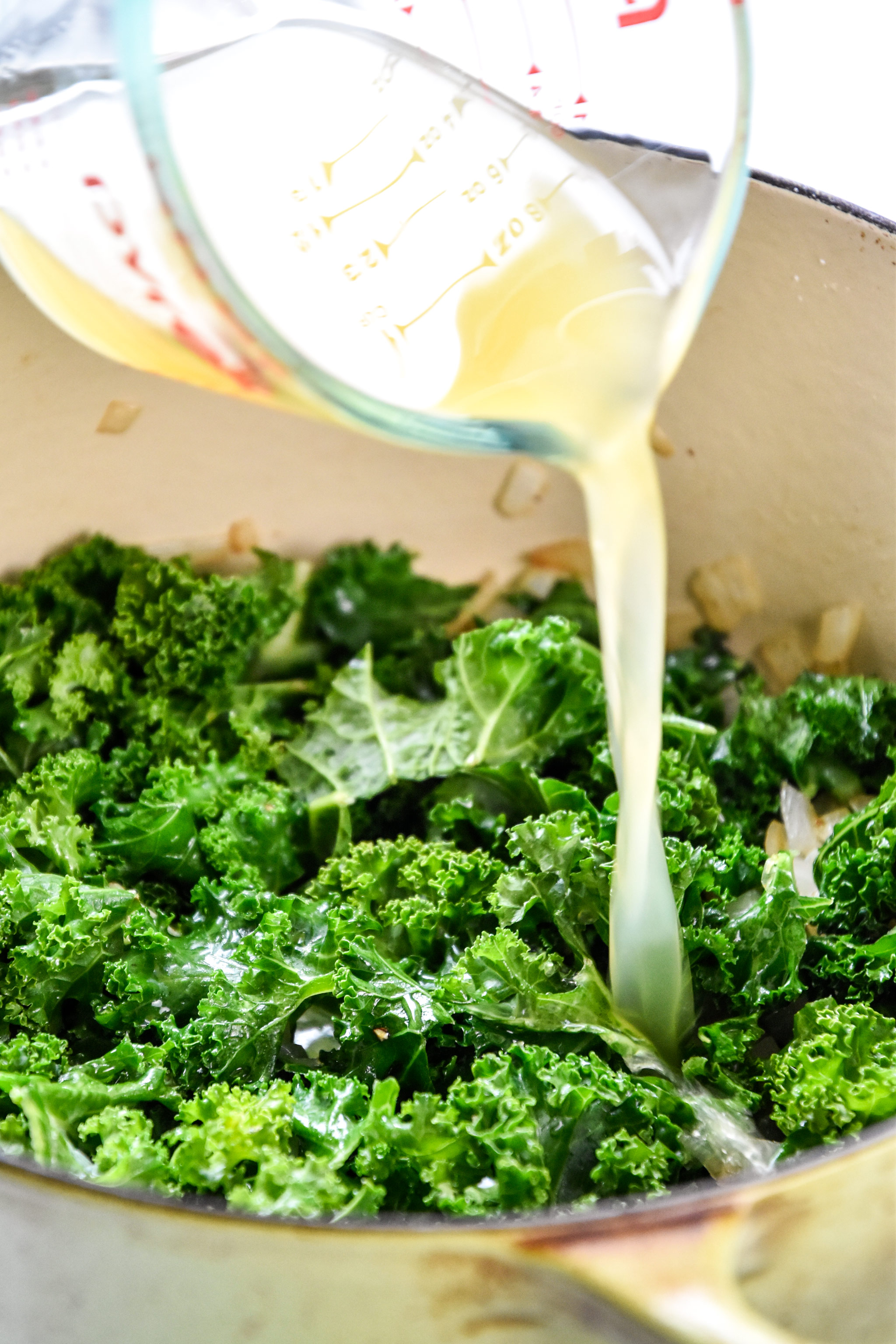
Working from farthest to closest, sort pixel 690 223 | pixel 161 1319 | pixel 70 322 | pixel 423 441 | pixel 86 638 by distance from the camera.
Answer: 1. pixel 86 638
2. pixel 690 223
3. pixel 70 322
4. pixel 423 441
5. pixel 161 1319

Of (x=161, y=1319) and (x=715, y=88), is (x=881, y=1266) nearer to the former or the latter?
(x=161, y=1319)

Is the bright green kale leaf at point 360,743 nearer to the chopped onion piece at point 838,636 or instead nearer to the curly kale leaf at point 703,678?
the curly kale leaf at point 703,678

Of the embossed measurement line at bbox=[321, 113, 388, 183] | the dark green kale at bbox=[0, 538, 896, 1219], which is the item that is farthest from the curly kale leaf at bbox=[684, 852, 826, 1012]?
the embossed measurement line at bbox=[321, 113, 388, 183]

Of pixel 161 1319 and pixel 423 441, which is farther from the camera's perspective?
pixel 423 441

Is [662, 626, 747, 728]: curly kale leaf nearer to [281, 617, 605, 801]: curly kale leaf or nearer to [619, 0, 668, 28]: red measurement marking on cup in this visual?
[281, 617, 605, 801]: curly kale leaf

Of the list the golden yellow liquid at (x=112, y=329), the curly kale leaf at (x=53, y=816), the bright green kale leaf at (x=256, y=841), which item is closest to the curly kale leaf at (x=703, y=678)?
the bright green kale leaf at (x=256, y=841)

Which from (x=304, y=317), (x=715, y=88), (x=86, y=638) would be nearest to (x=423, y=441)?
(x=304, y=317)

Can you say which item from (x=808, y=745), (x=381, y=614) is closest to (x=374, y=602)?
(x=381, y=614)

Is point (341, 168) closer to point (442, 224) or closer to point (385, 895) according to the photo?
point (442, 224)
